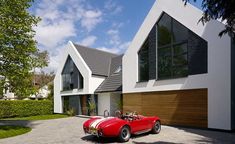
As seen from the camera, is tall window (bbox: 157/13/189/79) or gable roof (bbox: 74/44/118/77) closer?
tall window (bbox: 157/13/189/79)

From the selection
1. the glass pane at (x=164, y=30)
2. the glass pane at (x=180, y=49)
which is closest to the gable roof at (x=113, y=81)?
the glass pane at (x=164, y=30)

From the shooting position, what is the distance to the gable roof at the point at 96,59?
26578 millimetres

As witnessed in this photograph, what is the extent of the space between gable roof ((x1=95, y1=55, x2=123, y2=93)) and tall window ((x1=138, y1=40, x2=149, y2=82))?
3.89 metres

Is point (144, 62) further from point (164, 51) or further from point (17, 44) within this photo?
point (17, 44)

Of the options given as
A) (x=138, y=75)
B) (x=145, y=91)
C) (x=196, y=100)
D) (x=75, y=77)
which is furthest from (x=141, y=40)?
(x=75, y=77)

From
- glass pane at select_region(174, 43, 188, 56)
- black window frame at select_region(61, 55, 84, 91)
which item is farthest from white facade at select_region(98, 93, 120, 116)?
glass pane at select_region(174, 43, 188, 56)

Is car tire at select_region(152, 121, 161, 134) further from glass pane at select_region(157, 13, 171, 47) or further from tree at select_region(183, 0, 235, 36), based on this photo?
tree at select_region(183, 0, 235, 36)

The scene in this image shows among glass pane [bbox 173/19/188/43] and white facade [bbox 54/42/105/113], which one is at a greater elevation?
glass pane [bbox 173/19/188/43]

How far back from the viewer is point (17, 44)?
53.1ft

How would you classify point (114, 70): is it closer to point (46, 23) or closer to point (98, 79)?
point (98, 79)

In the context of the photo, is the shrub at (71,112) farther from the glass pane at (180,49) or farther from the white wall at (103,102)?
the glass pane at (180,49)

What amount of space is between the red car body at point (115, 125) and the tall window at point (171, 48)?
4650 mm

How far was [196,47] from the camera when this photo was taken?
14.5 m

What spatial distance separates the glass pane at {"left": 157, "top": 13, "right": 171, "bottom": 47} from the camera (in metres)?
16.4
